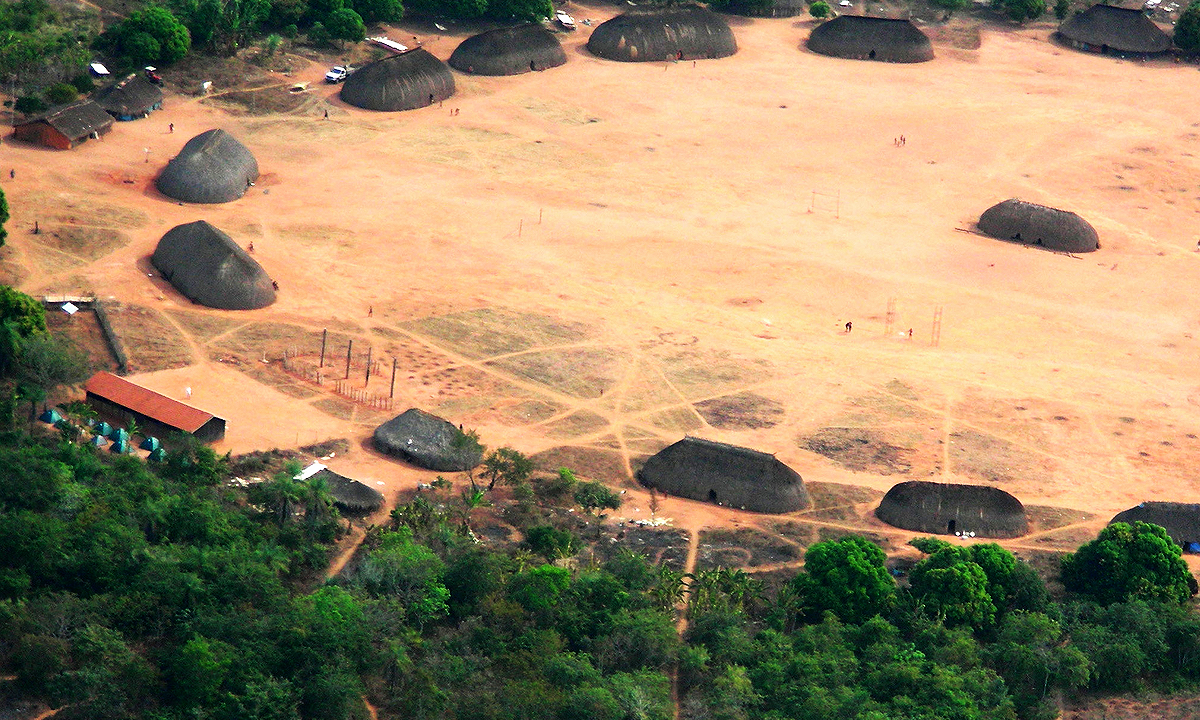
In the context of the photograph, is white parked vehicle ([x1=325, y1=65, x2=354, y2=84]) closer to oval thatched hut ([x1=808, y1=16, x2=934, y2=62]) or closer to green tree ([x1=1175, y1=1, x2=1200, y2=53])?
oval thatched hut ([x1=808, y1=16, x2=934, y2=62])

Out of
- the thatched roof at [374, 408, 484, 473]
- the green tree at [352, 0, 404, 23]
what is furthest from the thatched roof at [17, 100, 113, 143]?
the thatched roof at [374, 408, 484, 473]

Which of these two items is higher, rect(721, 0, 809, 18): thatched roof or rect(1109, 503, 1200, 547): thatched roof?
rect(721, 0, 809, 18): thatched roof

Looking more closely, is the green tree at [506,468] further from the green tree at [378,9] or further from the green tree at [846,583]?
the green tree at [378,9]

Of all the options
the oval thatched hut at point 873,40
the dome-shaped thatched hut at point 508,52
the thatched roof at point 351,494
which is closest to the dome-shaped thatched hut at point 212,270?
the thatched roof at point 351,494

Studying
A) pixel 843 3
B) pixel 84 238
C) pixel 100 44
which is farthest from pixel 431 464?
pixel 843 3

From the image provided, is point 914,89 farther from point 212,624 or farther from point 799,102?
point 212,624

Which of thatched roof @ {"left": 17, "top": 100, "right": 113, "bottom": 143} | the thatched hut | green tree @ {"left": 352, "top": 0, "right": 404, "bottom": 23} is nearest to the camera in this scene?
the thatched hut
